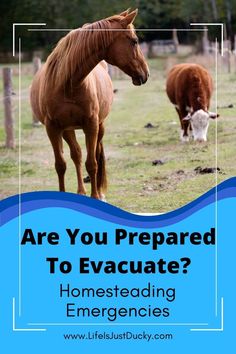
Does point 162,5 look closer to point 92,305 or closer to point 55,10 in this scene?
point 55,10

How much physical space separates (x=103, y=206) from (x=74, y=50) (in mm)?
898

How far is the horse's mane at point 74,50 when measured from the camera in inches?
200

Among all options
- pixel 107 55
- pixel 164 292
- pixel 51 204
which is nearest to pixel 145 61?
pixel 107 55

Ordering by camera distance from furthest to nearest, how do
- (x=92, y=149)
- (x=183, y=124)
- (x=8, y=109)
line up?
(x=183, y=124), (x=8, y=109), (x=92, y=149)

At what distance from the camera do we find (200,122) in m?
5.91

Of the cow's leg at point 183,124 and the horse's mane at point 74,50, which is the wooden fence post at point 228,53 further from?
the horse's mane at point 74,50

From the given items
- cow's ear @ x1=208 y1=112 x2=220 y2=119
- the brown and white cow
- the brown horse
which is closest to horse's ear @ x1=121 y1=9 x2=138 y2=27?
the brown horse

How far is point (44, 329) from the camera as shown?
516 cm

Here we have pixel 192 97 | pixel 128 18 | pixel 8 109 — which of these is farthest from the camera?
pixel 192 97

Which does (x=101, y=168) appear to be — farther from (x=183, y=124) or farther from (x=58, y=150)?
(x=183, y=124)

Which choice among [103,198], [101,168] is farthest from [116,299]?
[101,168]

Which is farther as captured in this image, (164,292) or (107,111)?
(107,111)

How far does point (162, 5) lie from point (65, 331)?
6.52ft

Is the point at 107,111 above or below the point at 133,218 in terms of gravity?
above
